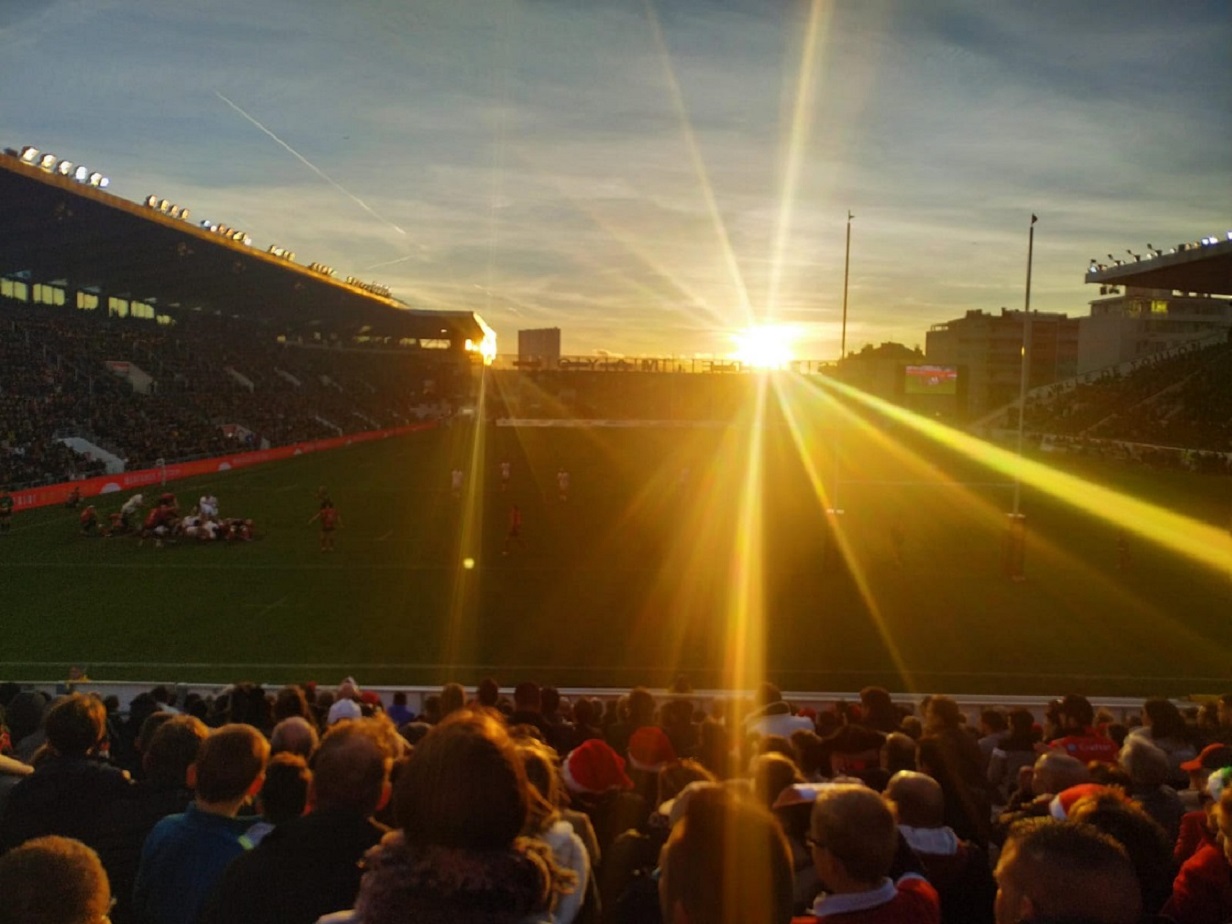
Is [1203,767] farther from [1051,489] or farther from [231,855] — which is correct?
[1051,489]

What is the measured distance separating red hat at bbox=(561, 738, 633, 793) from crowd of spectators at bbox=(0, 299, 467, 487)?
3449 cm

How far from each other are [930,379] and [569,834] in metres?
57.7

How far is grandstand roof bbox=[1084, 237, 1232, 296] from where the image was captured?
4866 cm

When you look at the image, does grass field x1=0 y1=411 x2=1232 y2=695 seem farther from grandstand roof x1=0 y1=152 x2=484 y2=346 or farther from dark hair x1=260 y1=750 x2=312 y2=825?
grandstand roof x1=0 y1=152 x2=484 y2=346

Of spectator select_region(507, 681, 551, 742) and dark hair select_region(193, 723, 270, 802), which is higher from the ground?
dark hair select_region(193, 723, 270, 802)

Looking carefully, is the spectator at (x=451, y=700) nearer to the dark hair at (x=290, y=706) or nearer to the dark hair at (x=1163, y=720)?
the dark hair at (x=290, y=706)

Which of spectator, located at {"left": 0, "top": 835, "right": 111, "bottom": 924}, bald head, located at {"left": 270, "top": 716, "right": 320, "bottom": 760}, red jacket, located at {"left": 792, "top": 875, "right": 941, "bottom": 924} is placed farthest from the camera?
bald head, located at {"left": 270, "top": 716, "right": 320, "bottom": 760}

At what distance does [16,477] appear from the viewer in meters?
34.0

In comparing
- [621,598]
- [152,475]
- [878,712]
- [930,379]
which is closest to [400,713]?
[878,712]

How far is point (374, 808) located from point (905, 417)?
219 ft

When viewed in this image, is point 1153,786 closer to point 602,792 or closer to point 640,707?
point 602,792

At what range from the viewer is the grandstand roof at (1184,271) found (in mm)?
48656

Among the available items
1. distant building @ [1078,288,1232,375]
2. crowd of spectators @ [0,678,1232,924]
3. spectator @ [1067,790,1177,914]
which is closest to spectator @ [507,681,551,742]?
crowd of spectators @ [0,678,1232,924]

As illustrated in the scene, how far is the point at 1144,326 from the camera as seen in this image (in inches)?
4026
